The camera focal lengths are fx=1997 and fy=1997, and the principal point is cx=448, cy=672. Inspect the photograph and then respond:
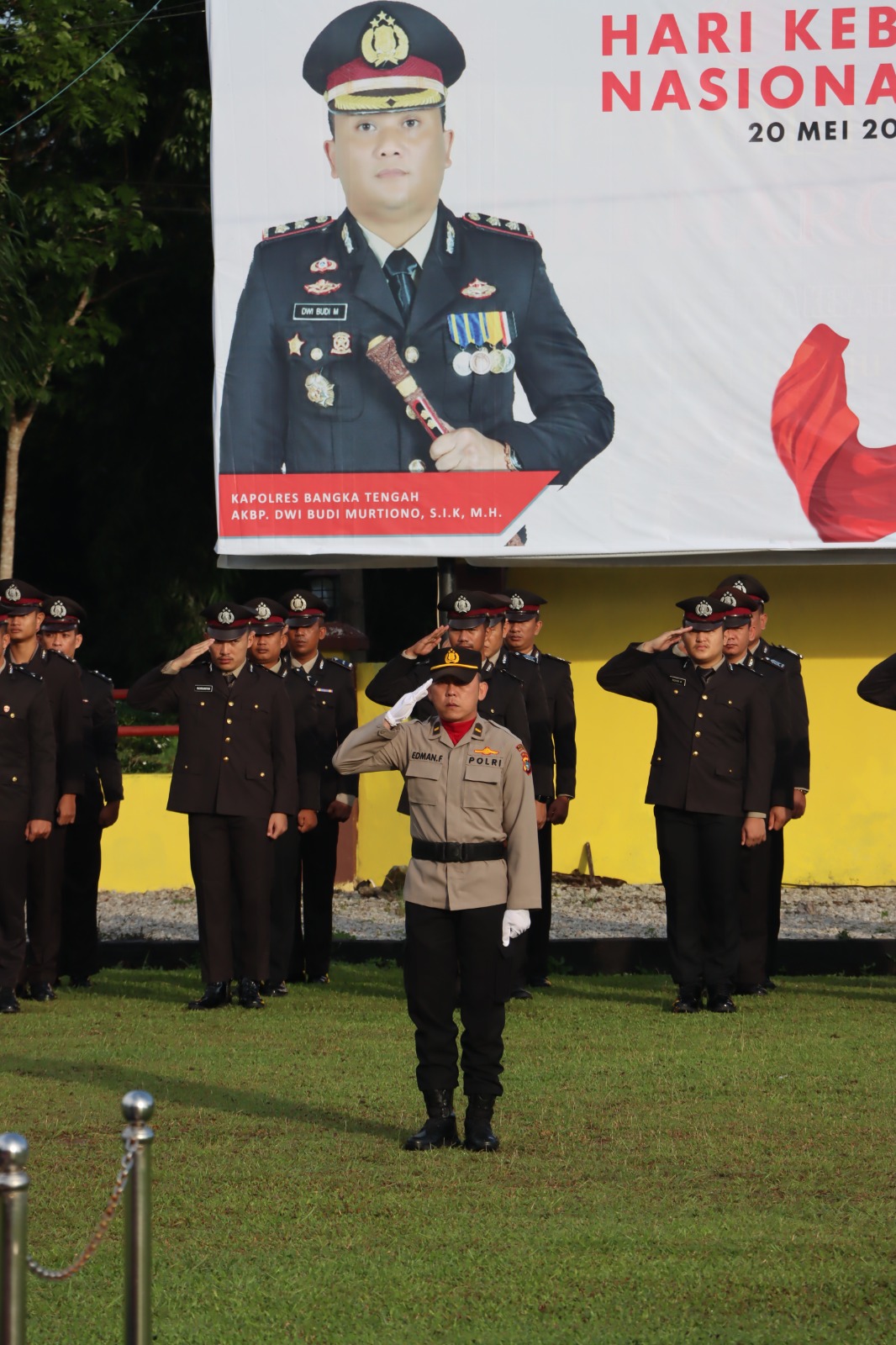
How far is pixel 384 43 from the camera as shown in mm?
13867

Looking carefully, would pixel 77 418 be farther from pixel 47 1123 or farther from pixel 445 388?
pixel 47 1123

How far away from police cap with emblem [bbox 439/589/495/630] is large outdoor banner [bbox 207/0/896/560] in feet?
11.9

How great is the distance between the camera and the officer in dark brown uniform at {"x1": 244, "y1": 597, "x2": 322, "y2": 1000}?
1043 cm

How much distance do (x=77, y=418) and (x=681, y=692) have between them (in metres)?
12.0

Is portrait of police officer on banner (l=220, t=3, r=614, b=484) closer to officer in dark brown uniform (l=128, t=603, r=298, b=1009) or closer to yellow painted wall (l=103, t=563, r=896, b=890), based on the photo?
yellow painted wall (l=103, t=563, r=896, b=890)

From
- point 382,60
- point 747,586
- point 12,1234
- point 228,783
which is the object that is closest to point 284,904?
point 228,783

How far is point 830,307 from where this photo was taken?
13.3 m

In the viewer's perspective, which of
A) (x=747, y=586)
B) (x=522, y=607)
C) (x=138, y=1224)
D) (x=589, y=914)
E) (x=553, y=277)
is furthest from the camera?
(x=553, y=277)

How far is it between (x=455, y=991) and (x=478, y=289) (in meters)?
8.01

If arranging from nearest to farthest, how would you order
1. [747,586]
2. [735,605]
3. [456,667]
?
[456,667] < [735,605] < [747,586]

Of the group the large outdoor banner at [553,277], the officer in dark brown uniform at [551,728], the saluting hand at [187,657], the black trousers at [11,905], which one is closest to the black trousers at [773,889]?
the officer in dark brown uniform at [551,728]

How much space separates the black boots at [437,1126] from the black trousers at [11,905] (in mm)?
3691

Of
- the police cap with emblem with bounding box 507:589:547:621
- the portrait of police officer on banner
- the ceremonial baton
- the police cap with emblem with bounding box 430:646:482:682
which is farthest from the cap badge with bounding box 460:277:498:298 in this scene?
the police cap with emblem with bounding box 430:646:482:682

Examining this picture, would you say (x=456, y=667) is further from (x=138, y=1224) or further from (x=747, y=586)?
(x=747, y=586)
